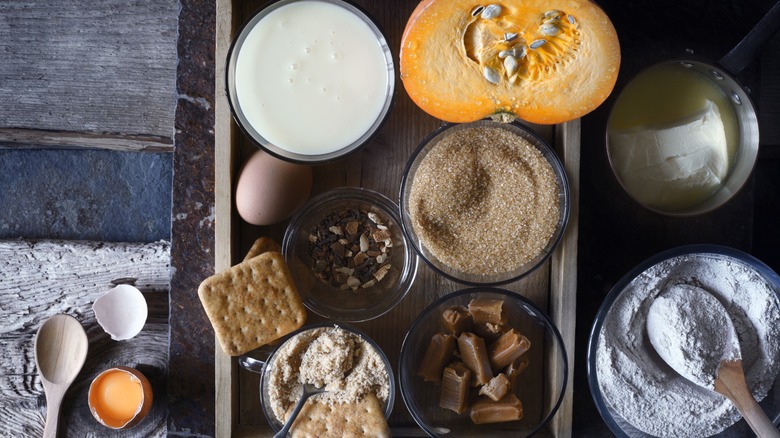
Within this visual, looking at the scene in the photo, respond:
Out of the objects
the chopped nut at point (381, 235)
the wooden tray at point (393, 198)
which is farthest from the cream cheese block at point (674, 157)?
the chopped nut at point (381, 235)

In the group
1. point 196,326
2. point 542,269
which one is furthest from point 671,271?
point 196,326

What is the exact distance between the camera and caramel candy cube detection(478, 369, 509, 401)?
1175 mm

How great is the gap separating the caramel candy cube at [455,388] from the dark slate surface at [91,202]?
2.33 feet

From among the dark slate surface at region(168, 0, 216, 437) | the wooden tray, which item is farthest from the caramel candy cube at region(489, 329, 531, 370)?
the dark slate surface at region(168, 0, 216, 437)

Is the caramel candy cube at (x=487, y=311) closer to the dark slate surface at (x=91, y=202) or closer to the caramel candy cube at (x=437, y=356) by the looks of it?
the caramel candy cube at (x=437, y=356)

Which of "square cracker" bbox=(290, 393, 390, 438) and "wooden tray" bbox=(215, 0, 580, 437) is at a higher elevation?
"wooden tray" bbox=(215, 0, 580, 437)

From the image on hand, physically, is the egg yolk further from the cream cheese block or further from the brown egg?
the cream cheese block

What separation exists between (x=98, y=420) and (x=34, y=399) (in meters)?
0.21

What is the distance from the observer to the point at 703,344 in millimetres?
1178

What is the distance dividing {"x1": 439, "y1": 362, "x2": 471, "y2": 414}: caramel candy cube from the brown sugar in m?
0.19

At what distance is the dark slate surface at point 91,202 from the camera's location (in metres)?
1.47

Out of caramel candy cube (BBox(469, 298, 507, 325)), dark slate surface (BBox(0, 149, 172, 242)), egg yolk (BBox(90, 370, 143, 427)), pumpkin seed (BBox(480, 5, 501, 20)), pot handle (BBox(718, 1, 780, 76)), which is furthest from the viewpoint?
dark slate surface (BBox(0, 149, 172, 242))

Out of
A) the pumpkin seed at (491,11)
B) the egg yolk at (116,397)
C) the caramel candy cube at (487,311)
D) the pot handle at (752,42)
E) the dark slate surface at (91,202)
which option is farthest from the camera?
the dark slate surface at (91,202)

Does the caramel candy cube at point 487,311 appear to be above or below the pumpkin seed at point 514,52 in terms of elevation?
below
